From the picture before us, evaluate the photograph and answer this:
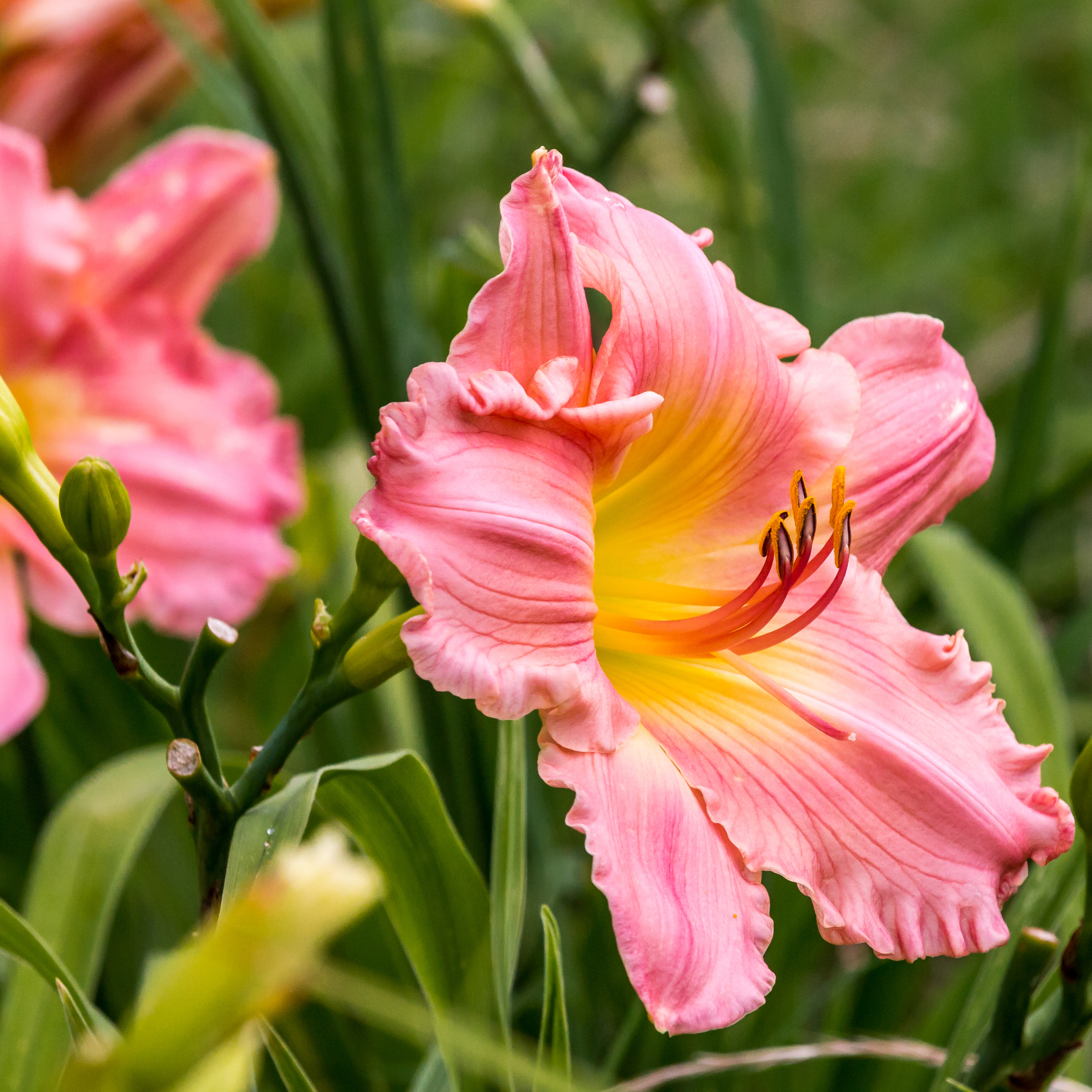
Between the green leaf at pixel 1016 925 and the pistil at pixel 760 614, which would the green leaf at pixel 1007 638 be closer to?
the green leaf at pixel 1016 925

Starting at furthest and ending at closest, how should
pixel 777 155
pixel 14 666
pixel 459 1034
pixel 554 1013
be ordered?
pixel 777 155 < pixel 14 666 < pixel 554 1013 < pixel 459 1034

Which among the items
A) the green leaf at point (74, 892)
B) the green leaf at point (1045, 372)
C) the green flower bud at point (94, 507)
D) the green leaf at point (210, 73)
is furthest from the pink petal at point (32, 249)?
the green leaf at point (1045, 372)

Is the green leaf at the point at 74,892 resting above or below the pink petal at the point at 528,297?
below

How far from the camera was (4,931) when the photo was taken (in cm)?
47

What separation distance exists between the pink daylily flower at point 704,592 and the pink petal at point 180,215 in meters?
0.55

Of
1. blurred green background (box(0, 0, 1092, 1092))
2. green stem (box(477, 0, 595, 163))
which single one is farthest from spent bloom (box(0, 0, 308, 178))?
green stem (box(477, 0, 595, 163))

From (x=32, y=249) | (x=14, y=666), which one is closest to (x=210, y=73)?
(x=32, y=249)

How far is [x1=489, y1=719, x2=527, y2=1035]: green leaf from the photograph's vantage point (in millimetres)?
507

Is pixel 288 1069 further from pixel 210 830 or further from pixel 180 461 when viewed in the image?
pixel 180 461

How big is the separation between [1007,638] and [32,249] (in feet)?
2.75

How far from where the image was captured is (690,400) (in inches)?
22.0

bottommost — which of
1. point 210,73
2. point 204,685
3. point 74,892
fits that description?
point 74,892

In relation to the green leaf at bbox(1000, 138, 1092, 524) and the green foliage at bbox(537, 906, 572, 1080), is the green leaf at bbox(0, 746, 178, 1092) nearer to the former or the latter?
the green foliage at bbox(537, 906, 572, 1080)

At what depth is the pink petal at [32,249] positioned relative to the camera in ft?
2.82
